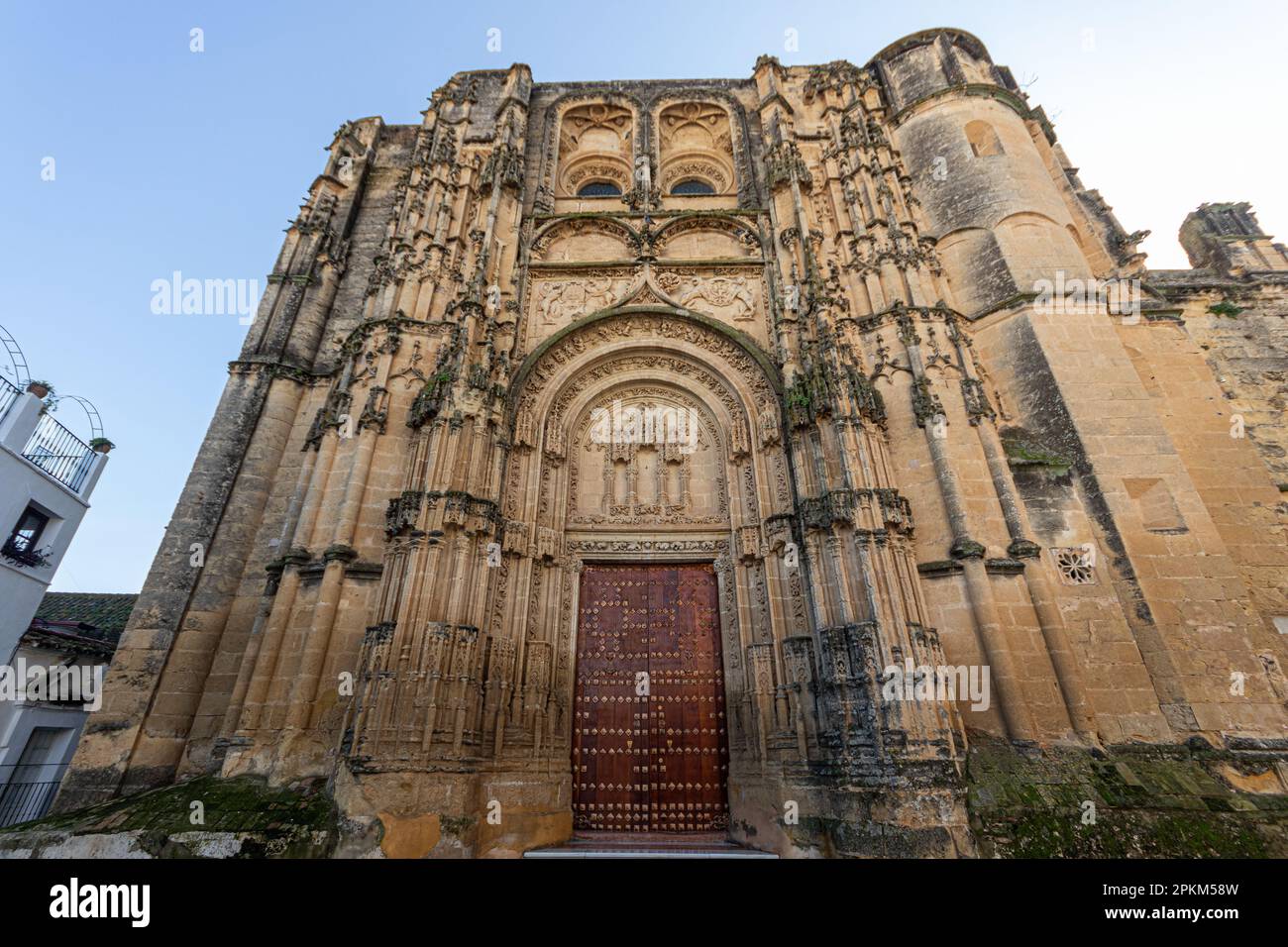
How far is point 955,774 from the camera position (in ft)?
21.5

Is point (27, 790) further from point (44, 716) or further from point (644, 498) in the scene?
point (644, 498)

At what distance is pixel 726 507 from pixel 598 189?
10433 millimetres

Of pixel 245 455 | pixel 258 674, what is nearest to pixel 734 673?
pixel 258 674

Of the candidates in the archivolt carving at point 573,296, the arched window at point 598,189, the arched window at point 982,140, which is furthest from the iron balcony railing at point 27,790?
the arched window at point 982,140

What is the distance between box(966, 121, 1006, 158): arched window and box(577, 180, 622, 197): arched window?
8.65 metres

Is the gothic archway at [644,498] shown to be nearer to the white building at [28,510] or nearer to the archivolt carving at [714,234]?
the archivolt carving at [714,234]

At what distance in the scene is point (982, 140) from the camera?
13.0m

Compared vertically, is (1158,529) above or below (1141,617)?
above

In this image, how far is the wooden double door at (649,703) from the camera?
855 centimetres

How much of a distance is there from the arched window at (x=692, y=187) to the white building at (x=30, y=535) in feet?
52.6

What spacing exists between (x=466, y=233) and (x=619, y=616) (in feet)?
28.4

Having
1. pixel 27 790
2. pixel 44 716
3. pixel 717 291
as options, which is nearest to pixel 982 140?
pixel 717 291
